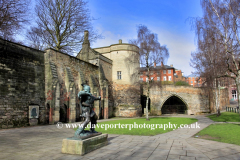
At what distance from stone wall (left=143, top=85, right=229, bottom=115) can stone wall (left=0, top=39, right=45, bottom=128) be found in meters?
18.8

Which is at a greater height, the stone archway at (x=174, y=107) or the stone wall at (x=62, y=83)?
the stone wall at (x=62, y=83)

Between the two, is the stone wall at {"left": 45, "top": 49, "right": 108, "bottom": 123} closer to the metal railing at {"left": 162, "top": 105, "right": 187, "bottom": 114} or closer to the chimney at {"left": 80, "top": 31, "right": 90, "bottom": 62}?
the chimney at {"left": 80, "top": 31, "right": 90, "bottom": 62}

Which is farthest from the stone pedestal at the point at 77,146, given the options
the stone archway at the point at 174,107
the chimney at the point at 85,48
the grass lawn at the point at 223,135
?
the stone archway at the point at 174,107

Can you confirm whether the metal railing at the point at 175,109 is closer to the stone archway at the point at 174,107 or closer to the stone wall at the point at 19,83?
the stone archway at the point at 174,107

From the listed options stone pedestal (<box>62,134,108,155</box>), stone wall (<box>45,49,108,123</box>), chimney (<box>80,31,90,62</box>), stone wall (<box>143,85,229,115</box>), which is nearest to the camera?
stone pedestal (<box>62,134,108,155</box>)

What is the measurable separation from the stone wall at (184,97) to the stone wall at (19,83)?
1878 cm

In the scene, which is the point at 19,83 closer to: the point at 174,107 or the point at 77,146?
the point at 77,146

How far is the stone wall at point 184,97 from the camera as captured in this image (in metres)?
28.4

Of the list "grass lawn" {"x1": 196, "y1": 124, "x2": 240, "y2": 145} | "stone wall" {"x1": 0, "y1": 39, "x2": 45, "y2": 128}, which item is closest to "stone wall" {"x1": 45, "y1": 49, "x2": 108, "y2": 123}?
"stone wall" {"x1": 0, "y1": 39, "x2": 45, "y2": 128}

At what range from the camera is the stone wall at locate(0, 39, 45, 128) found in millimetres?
11242

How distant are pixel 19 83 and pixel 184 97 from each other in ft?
80.4

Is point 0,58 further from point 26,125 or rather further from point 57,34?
point 57,34

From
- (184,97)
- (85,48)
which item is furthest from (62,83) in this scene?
(184,97)

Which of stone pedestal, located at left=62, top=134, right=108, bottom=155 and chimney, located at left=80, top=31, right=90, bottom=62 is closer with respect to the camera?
stone pedestal, located at left=62, top=134, right=108, bottom=155
